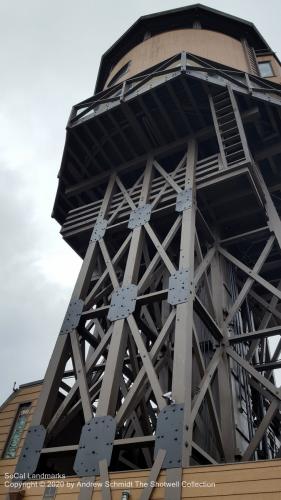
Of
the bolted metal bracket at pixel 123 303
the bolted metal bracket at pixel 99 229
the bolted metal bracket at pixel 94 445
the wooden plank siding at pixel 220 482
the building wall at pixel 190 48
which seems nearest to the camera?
the wooden plank siding at pixel 220 482

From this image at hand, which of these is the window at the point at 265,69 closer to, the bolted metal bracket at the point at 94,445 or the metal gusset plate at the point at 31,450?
the bolted metal bracket at the point at 94,445

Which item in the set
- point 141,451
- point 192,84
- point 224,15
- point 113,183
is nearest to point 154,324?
point 141,451

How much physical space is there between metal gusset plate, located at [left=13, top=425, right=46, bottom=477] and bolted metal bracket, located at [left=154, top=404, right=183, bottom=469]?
2391mm

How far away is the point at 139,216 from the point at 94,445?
5.29m

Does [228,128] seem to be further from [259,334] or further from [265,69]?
[265,69]

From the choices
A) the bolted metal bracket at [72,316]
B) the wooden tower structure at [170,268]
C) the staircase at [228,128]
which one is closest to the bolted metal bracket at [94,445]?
the wooden tower structure at [170,268]

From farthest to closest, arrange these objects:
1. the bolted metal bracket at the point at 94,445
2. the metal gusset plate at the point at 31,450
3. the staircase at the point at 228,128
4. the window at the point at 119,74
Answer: the window at the point at 119,74 → the staircase at the point at 228,128 → the metal gusset plate at the point at 31,450 → the bolted metal bracket at the point at 94,445

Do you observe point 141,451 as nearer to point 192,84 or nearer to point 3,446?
point 3,446

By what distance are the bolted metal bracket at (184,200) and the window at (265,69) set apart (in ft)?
24.0

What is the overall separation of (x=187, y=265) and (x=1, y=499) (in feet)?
16.4

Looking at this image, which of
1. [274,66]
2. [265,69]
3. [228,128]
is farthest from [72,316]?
[274,66]

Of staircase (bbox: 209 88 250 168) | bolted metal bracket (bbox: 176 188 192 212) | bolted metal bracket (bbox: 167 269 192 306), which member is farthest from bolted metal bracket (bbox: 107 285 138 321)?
staircase (bbox: 209 88 250 168)

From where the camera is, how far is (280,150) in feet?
36.8

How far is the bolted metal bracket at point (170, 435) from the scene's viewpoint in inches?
237
